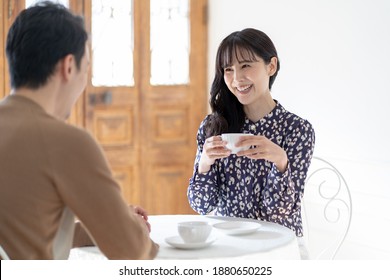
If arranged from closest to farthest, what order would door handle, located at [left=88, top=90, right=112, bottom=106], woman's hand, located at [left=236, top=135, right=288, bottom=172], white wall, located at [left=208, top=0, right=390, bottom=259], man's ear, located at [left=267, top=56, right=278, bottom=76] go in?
woman's hand, located at [left=236, top=135, right=288, bottom=172], man's ear, located at [left=267, top=56, right=278, bottom=76], white wall, located at [left=208, top=0, right=390, bottom=259], door handle, located at [left=88, top=90, right=112, bottom=106]

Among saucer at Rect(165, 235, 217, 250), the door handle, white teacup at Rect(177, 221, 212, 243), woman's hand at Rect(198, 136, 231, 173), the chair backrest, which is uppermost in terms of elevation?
the door handle

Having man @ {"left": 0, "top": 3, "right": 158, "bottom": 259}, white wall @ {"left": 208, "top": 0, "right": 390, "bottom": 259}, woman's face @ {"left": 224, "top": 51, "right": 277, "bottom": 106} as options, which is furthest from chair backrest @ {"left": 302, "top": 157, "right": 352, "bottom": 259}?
man @ {"left": 0, "top": 3, "right": 158, "bottom": 259}

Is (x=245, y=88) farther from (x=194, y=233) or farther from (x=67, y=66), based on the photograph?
(x=67, y=66)

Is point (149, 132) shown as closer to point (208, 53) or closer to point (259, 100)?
point (208, 53)

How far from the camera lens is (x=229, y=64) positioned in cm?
251

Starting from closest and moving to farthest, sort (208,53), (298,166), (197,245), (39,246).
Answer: (39,246) < (197,245) < (298,166) < (208,53)

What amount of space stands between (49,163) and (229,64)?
1.30 metres

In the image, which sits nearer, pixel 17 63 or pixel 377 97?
pixel 17 63

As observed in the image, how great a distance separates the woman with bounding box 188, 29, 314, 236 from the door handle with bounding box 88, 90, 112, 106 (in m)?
1.64

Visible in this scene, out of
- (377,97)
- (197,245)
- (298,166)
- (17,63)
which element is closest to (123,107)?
(377,97)

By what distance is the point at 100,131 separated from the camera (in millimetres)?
4137

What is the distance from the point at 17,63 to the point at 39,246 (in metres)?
0.36

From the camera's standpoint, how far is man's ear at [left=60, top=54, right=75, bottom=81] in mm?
1396

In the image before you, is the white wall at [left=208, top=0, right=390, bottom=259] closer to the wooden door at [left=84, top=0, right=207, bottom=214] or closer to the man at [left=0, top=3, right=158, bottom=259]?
the wooden door at [left=84, top=0, right=207, bottom=214]
